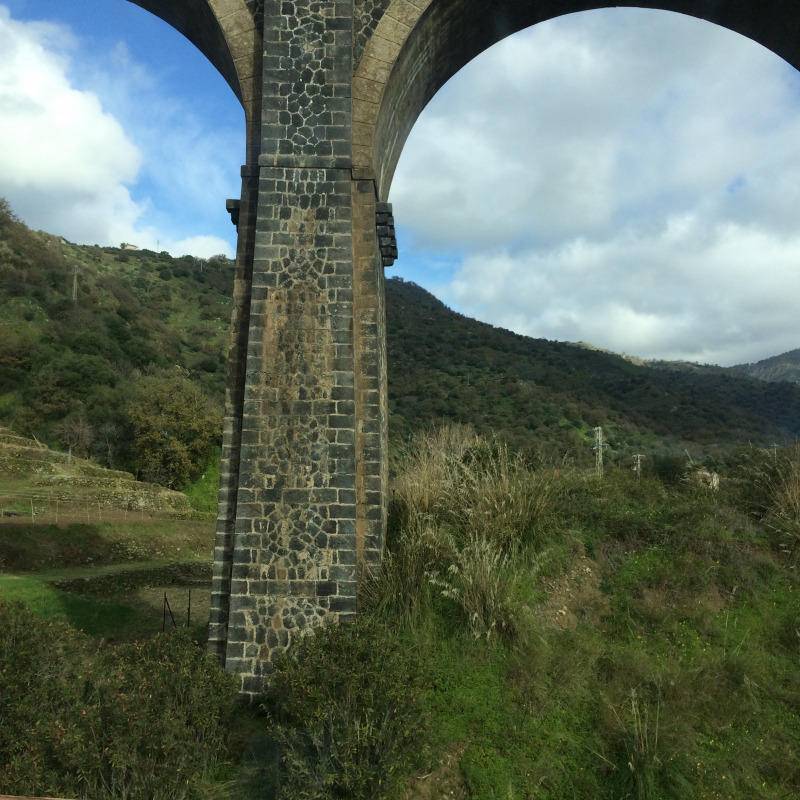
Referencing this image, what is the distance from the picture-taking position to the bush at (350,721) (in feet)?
15.9

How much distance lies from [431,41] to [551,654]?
26.4 ft

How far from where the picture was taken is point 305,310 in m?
7.55

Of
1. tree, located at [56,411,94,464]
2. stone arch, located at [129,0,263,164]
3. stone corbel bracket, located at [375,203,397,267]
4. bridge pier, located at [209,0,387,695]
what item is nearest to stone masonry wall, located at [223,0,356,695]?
bridge pier, located at [209,0,387,695]

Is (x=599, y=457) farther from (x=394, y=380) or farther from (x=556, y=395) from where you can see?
(x=394, y=380)

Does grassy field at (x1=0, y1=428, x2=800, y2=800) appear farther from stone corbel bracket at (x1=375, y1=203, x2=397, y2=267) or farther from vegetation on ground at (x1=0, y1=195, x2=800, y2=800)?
stone corbel bracket at (x1=375, y1=203, x2=397, y2=267)

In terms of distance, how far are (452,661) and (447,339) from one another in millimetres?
34985

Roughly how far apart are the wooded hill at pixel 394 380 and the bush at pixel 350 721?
15728mm

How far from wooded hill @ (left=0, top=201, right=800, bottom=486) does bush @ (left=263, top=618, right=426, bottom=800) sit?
15.7m

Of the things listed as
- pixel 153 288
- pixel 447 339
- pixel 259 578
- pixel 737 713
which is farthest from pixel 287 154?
pixel 153 288

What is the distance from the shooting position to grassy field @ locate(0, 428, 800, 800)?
518 centimetres

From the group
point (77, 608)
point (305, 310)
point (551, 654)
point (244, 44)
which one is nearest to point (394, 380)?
point (77, 608)

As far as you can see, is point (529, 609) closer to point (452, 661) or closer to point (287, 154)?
point (452, 661)

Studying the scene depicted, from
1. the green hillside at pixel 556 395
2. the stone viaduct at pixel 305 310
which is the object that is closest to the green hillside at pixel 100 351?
the green hillside at pixel 556 395

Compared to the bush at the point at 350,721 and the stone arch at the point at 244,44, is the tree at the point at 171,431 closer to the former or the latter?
the stone arch at the point at 244,44
